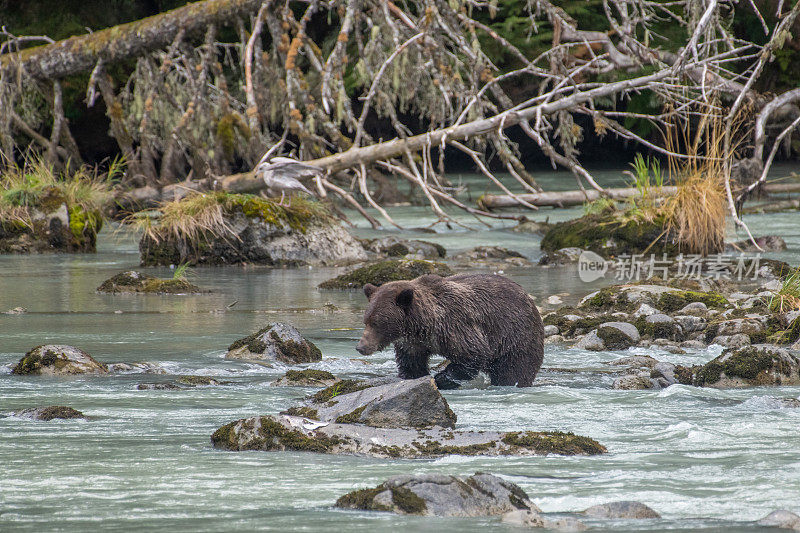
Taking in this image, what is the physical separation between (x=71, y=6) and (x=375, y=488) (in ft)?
74.4

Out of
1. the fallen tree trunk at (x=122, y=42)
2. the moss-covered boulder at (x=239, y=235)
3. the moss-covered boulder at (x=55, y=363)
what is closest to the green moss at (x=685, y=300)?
the moss-covered boulder at (x=55, y=363)

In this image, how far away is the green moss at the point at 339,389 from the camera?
595 centimetres

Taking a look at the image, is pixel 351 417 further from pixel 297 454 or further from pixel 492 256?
pixel 492 256

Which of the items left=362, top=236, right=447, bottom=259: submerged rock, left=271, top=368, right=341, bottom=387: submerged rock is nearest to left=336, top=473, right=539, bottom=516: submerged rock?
left=271, top=368, right=341, bottom=387: submerged rock

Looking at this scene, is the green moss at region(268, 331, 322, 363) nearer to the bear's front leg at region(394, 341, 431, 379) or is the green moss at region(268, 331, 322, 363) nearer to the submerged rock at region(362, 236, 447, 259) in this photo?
the bear's front leg at region(394, 341, 431, 379)

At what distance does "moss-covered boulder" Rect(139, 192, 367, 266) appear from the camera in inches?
546

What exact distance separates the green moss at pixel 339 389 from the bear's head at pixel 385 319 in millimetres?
289

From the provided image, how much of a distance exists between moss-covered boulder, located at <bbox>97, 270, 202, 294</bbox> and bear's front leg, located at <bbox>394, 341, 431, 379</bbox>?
206 inches

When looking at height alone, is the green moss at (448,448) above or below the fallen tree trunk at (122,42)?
below

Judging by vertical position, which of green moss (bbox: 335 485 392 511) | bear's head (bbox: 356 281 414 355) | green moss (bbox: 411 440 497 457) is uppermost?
bear's head (bbox: 356 281 414 355)

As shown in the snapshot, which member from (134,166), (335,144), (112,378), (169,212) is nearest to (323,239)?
(169,212)

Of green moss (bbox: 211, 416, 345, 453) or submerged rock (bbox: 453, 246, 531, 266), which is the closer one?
green moss (bbox: 211, 416, 345, 453)

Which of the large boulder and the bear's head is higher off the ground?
the bear's head

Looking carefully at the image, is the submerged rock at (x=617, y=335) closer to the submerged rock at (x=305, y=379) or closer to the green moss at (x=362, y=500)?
the submerged rock at (x=305, y=379)
